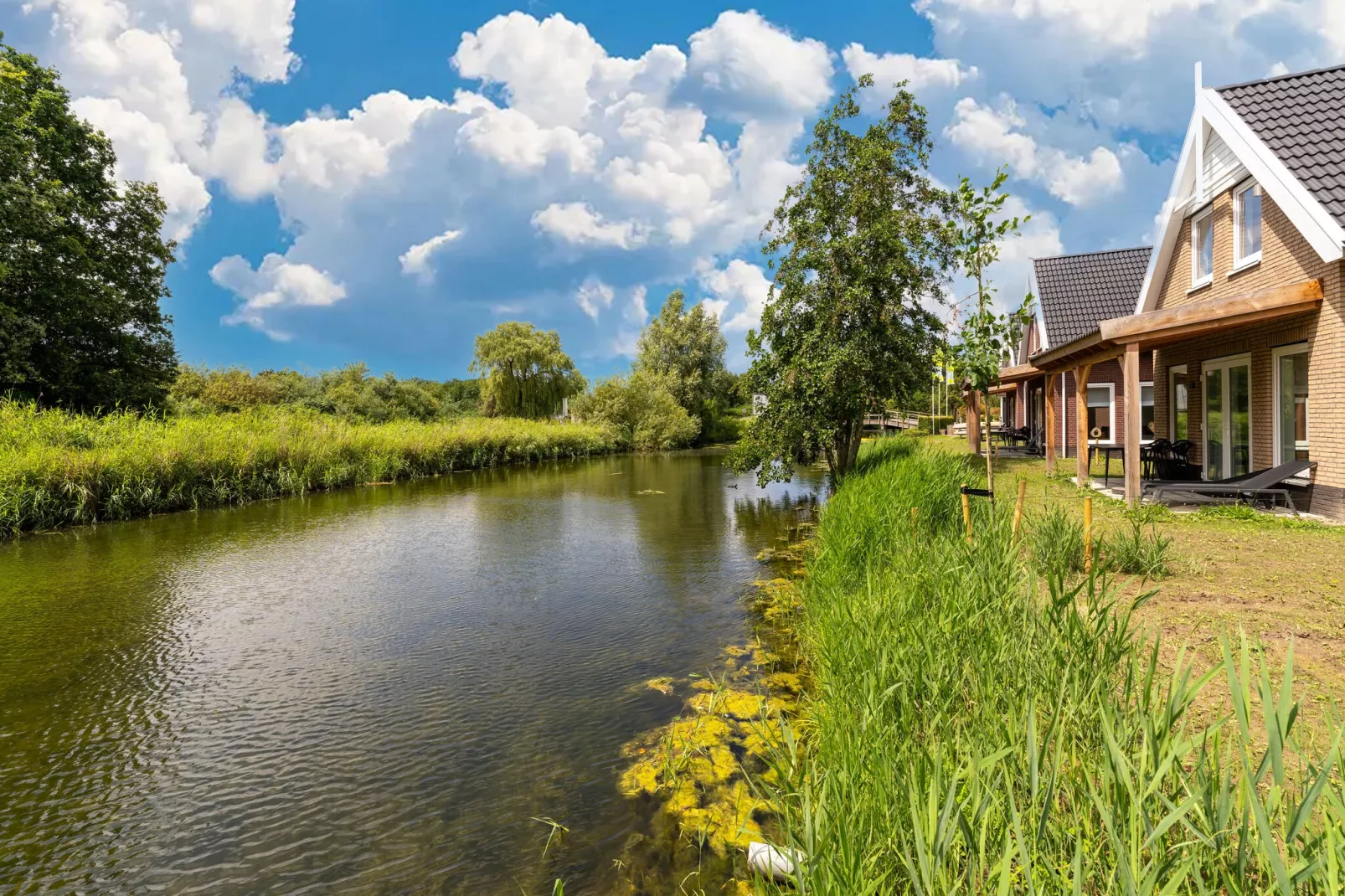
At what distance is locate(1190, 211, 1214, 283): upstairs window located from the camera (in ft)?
38.3

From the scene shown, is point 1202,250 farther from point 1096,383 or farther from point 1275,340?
point 1096,383

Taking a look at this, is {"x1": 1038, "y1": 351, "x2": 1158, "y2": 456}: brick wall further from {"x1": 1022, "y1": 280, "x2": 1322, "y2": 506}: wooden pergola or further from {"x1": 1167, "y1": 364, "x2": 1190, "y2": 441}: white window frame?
{"x1": 1022, "y1": 280, "x2": 1322, "y2": 506}: wooden pergola

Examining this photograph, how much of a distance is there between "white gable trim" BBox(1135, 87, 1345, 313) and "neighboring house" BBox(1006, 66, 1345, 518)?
0.02 m

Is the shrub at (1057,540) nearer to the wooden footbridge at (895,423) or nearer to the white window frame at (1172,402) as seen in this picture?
the white window frame at (1172,402)

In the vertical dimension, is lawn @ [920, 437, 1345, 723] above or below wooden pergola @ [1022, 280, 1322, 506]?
below

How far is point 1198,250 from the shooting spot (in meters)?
12.2

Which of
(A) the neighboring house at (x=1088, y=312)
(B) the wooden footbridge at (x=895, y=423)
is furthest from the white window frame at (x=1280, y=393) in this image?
(B) the wooden footbridge at (x=895, y=423)

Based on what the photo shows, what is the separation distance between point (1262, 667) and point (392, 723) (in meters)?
4.78

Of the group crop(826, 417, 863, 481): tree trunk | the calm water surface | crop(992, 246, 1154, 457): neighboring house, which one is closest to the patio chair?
crop(826, 417, 863, 481): tree trunk

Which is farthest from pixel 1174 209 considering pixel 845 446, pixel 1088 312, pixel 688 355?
pixel 688 355

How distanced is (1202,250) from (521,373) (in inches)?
1267

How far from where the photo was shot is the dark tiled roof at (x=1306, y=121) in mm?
8547

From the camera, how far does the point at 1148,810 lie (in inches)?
76.6

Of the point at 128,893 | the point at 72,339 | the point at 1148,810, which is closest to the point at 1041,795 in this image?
the point at 1148,810
